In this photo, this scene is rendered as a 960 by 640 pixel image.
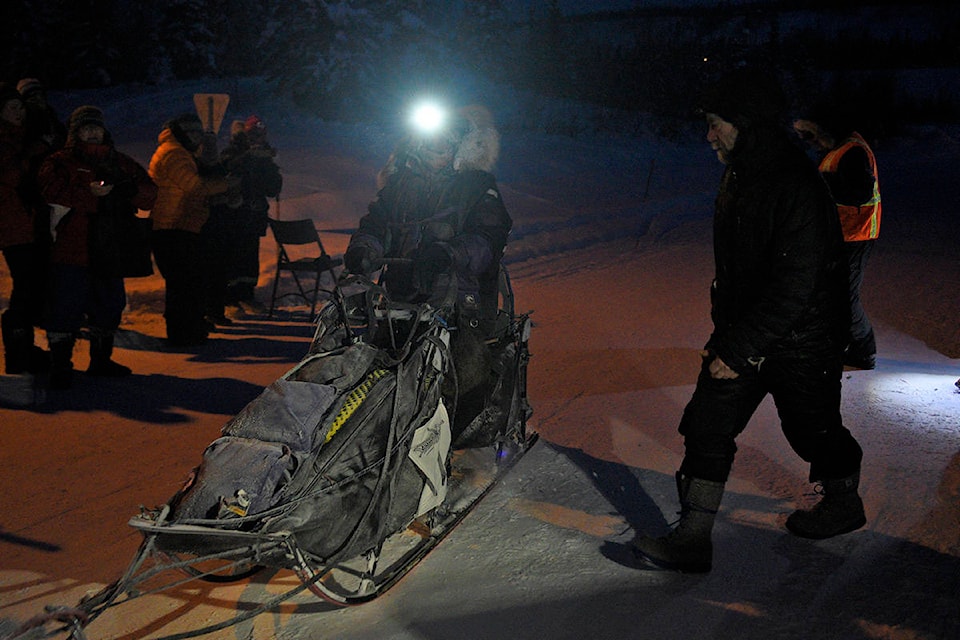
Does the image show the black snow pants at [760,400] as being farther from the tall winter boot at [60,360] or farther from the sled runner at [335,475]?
the tall winter boot at [60,360]

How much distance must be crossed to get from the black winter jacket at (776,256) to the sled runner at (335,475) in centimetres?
123

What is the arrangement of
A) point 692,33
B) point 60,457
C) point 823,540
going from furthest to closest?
1. point 692,33
2. point 60,457
3. point 823,540

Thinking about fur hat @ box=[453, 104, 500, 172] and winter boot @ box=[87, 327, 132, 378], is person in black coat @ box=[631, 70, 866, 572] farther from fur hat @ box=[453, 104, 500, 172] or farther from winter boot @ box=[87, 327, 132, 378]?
winter boot @ box=[87, 327, 132, 378]

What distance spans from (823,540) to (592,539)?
1.06 metres

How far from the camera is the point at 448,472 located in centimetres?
367

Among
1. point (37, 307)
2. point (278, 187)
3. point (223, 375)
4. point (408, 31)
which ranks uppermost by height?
point (408, 31)

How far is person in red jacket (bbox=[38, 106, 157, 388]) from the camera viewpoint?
6.11 meters

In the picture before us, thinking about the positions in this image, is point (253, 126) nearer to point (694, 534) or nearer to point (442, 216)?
point (442, 216)

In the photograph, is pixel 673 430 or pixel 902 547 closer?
pixel 902 547

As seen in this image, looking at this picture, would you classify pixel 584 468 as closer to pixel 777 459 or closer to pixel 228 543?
pixel 777 459

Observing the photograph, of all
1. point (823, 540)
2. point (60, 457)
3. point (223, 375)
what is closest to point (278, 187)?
point (223, 375)

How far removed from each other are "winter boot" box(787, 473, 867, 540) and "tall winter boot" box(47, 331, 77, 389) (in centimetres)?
515

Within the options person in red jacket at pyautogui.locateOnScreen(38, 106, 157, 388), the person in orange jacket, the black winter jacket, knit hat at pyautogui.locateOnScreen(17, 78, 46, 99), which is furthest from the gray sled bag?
knit hat at pyautogui.locateOnScreen(17, 78, 46, 99)

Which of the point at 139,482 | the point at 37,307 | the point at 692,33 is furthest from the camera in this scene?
the point at 692,33
